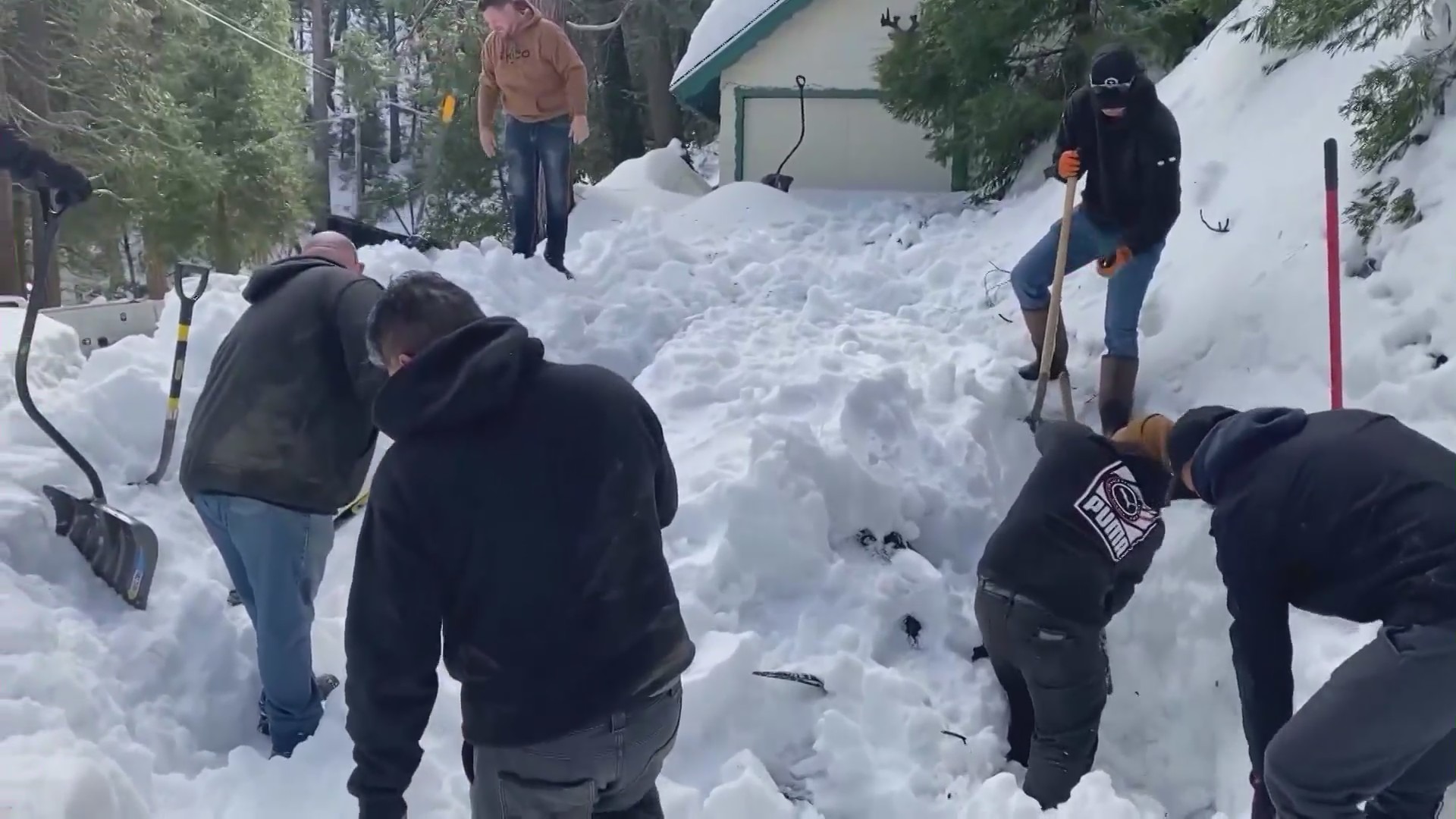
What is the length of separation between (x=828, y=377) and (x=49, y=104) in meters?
14.4

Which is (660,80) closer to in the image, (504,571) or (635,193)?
(635,193)

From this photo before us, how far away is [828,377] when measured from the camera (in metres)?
5.65

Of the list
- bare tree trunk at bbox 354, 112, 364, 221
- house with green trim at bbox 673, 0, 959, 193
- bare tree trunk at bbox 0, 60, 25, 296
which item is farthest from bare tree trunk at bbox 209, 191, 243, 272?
house with green trim at bbox 673, 0, 959, 193

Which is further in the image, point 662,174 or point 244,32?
point 244,32

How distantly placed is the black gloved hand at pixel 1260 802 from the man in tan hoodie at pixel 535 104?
17.4ft

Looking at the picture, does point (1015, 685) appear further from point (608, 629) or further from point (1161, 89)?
point (1161, 89)

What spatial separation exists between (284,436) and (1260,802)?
9.34 feet

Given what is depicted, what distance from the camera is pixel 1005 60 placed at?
10.0 m

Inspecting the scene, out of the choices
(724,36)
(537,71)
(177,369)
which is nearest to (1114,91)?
(537,71)

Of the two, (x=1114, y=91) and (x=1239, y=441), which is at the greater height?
(x=1114, y=91)

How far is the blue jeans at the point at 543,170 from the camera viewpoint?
7.04 m

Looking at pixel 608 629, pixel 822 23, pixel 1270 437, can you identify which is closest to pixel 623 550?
pixel 608 629

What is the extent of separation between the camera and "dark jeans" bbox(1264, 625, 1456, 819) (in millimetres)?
2283

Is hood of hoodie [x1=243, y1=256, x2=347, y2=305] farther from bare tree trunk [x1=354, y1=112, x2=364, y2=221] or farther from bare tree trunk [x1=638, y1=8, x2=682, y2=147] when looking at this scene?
bare tree trunk [x1=354, y1=112, x2=364, y2=221]
